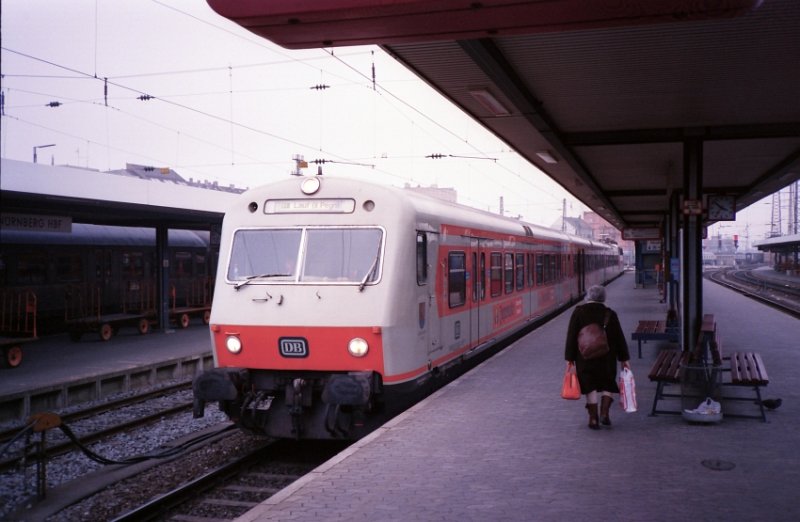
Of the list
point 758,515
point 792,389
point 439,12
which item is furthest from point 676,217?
point 439,12

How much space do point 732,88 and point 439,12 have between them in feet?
21.6

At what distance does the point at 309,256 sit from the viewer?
27.7ft

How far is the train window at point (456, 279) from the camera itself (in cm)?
1020

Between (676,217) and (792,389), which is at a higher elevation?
(676,217)

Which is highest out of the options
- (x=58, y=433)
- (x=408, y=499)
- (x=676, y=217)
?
(x=676, y=217)

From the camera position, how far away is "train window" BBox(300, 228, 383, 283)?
8.28m

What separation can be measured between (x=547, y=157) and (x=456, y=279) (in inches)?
203

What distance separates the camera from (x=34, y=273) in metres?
19.2

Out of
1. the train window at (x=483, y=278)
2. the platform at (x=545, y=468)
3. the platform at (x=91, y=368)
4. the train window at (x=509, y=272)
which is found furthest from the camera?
the train window at (x=509, y=272)

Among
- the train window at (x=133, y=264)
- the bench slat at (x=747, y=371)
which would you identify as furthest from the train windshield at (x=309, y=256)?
the train window at (x=133, y=264)

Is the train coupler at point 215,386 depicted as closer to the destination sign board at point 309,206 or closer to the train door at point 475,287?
the destination sign board at point 309,206

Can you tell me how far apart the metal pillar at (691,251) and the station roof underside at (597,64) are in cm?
36

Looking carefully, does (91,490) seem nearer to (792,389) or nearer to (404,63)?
(404,63)

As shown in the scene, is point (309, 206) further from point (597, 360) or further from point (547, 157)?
point (547, 157)
